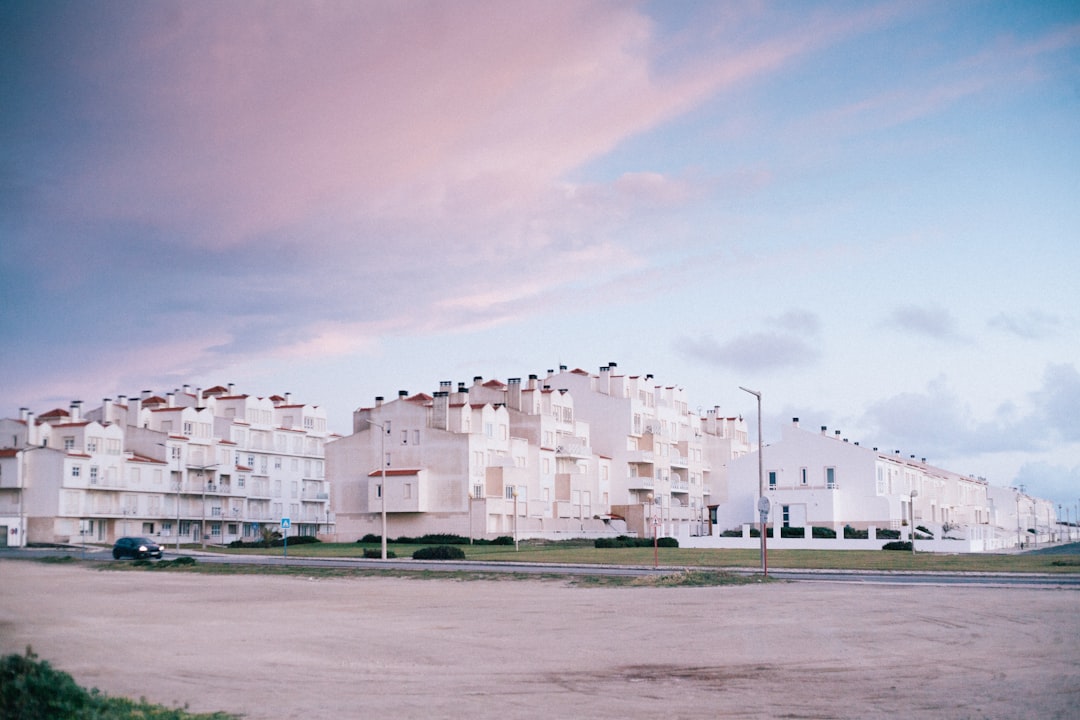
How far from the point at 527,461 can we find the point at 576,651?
84.9 metres

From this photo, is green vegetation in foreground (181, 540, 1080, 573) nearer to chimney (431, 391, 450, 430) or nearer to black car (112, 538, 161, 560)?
black car (112, 538, 161, 560)

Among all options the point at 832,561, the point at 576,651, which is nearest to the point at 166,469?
the point at 832,561

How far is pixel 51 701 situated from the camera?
1241 centimetres

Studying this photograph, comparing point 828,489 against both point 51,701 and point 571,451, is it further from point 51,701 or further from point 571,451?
point 51,701

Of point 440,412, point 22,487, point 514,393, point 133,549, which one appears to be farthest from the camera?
point 514,393

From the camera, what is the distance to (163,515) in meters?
115

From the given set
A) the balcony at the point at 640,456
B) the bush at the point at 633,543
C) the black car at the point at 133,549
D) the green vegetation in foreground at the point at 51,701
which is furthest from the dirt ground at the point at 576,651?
the balcony at the point at 640,456

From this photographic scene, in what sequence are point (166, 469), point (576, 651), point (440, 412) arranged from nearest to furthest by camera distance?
1. point (576, 651)
2. point (440, 412)
3. point (166, 469)

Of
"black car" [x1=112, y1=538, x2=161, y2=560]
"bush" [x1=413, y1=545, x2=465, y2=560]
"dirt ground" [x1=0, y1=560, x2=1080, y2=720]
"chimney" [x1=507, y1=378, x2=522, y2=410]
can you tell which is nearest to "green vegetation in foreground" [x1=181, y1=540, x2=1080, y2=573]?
"bush" [x1=413, y1=545, x2=465, y2=560]

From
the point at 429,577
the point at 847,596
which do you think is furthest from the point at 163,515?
the point at 847,596

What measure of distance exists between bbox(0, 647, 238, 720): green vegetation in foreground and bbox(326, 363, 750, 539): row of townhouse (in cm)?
6474

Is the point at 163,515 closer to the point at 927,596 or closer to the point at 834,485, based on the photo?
the point at 834,485

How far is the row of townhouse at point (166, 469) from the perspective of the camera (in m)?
100

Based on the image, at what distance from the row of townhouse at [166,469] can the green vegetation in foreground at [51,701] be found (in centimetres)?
8185
